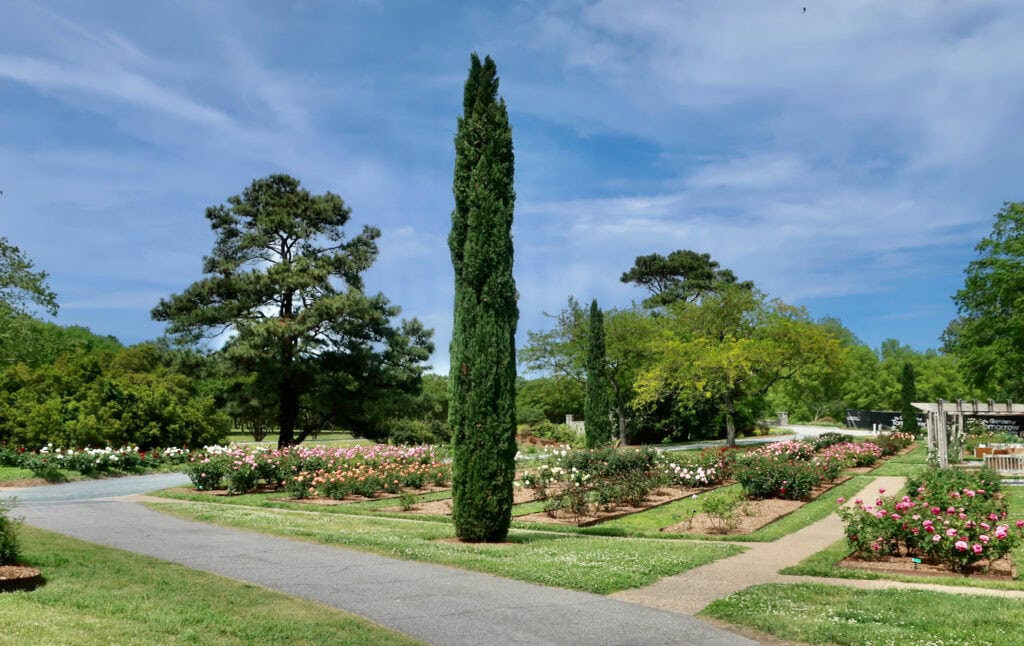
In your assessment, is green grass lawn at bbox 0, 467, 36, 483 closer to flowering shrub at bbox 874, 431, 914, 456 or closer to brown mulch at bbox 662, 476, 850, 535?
brown mulch at bbox 662, 476, 850, 535

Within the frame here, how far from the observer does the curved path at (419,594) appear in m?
6.05

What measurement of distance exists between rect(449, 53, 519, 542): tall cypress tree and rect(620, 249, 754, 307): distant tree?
48104mm

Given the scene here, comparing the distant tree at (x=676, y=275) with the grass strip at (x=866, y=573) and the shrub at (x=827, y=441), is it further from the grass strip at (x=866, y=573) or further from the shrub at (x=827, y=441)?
the grass strip at (x=866, y=573)

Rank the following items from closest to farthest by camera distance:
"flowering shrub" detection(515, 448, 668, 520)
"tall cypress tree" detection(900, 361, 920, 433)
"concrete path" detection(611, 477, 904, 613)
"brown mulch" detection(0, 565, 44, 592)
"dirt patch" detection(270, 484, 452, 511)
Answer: "brown mulch" detection(0, 565, 44, 592), "concrete path" detection(611, 477, 904, 613), "flowering shrub" detection(515, 448, 668, 520), "dirt patch" detection(270, 484, 452, 511), "tall cypress tree" detection(900, 361, 920, 433)

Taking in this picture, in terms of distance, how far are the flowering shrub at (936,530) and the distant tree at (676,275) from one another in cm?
4947

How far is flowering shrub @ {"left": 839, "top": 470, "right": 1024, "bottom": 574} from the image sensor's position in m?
8.82

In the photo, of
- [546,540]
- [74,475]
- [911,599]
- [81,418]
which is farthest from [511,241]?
[81,418]

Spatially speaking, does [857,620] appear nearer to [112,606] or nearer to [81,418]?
[112,606]

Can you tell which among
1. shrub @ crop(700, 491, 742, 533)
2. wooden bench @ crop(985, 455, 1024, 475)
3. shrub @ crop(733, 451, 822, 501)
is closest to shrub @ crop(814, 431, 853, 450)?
wooden bench @ crop(985, 455, 1024, 475)

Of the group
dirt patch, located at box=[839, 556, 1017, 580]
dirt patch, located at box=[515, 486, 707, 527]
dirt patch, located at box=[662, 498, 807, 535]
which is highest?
dirt patch, located at box=[839, 556, 1017, 580]

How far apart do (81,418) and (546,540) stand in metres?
20.2

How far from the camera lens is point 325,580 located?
7.96m

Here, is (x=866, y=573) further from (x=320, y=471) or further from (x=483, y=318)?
(x=320, y=471)

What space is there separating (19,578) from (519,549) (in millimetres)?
5870
